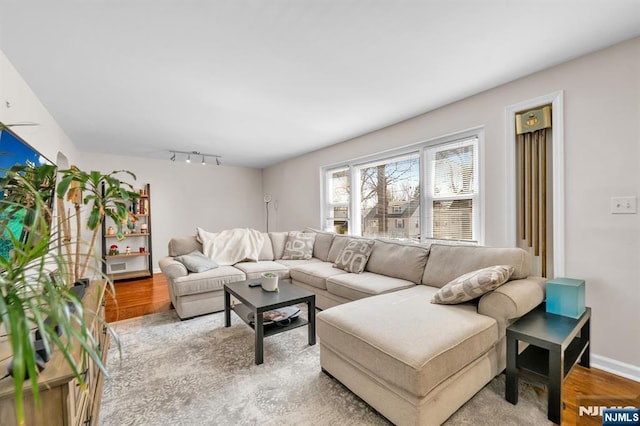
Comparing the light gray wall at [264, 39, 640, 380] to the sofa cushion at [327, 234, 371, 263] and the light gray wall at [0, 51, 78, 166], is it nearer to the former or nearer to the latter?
the sofa cushion at [327, 234, 371, 263]

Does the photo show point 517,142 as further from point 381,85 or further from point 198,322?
point 198,322

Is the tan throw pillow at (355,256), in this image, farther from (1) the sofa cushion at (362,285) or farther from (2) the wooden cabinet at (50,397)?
(2) the wooden cabinet at (50,397)

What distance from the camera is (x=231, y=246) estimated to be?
3.88 metres

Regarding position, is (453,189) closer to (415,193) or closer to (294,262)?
(415,193)

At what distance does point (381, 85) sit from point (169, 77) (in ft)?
5.76

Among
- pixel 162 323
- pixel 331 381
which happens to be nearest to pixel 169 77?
pixel 162 323

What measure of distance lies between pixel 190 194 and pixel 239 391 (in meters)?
4.76

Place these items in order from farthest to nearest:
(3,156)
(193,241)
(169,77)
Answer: (193,241), (169,77), (3,156)

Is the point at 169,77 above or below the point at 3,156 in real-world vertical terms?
above

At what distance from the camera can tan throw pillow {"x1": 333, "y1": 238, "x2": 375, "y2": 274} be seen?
10.4ft

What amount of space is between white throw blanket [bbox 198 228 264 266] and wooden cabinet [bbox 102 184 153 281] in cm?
200

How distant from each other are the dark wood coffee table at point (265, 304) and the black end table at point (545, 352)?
1.39m

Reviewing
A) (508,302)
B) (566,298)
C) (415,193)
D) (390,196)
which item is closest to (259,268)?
(390,196)

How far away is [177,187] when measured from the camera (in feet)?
18.4
